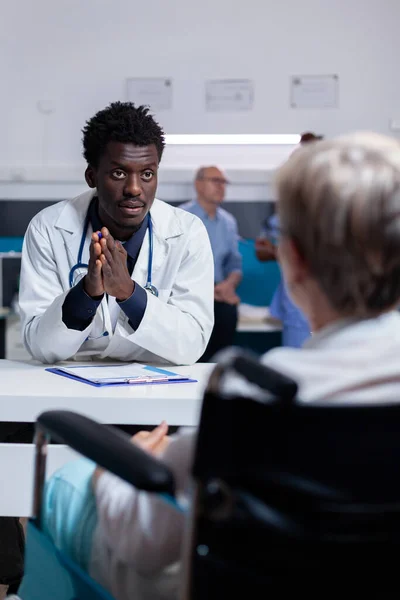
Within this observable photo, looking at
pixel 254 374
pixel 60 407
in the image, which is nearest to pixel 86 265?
pixel 60 407

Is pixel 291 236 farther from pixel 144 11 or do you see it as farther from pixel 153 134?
pixel 144 11

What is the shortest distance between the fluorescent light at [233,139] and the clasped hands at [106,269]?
13.6 feet

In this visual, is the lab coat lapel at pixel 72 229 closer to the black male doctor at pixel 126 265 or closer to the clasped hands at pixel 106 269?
the black male doctor at pixel 126 265

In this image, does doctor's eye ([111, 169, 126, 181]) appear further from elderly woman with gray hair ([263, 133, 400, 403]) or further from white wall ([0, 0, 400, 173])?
white wall ([0, 0, 400, 173])

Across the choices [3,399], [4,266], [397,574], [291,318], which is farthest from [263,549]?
[4,266]

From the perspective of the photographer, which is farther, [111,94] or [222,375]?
[111,94]

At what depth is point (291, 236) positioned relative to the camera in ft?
3.05

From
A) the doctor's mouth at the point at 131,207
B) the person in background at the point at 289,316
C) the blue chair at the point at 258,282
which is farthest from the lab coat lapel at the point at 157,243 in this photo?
the blue chair at the point at 258,282

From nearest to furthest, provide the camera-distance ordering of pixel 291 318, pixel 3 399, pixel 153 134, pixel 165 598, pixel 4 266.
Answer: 1. pixel 165 598
2. pixel 3 399
3. pixel 153 134
4. pixel 291 318
5. pixel 4 266

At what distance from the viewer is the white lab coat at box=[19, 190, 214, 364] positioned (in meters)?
2.14

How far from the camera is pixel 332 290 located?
93 centimetres

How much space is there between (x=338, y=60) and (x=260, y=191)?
1122mm

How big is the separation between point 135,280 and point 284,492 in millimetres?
1453

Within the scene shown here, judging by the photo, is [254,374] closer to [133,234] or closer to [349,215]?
[349,215]
